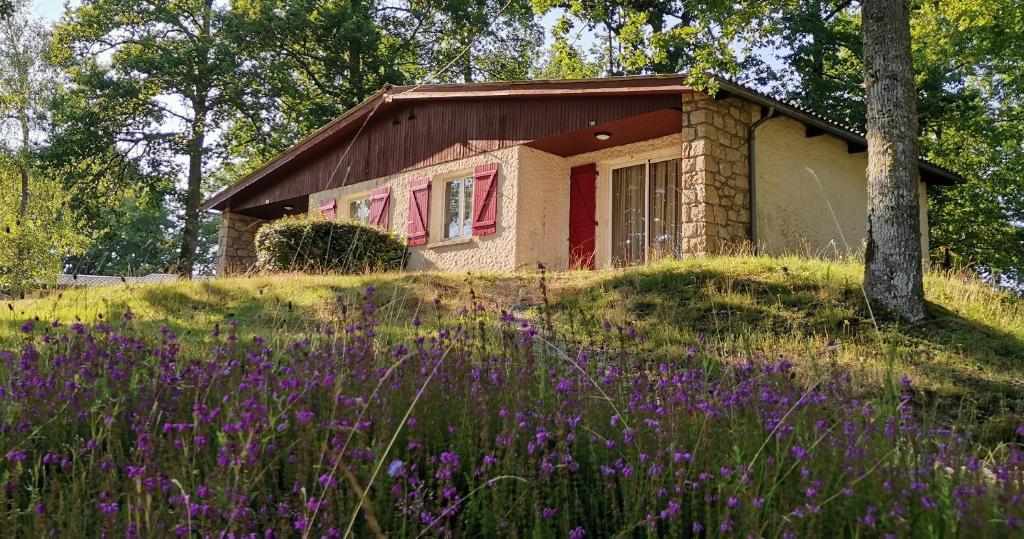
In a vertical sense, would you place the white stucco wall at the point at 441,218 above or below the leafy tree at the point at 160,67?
below

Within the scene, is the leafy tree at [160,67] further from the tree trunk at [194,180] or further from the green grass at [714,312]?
the green grass at [714,312]

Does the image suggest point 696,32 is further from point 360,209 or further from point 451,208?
point 360,209

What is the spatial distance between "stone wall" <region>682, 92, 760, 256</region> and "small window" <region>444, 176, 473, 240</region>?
4.53 m

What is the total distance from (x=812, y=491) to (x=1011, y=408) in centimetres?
445

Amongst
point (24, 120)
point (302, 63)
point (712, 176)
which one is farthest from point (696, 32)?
point (24, 120)

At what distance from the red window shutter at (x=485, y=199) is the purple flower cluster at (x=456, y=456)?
10.3 m

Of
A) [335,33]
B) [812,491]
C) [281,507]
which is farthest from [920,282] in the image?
[335,33]

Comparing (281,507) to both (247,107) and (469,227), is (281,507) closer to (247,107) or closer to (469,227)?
(469,227)

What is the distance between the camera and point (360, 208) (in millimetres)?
17781

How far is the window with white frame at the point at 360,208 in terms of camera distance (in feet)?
57.6

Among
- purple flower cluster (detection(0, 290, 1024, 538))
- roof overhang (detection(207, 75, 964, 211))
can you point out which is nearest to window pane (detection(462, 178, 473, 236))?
roof overhang (detection(207, 75, 964, 211))

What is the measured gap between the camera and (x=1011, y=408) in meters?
5.67

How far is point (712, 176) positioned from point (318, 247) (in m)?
6.96

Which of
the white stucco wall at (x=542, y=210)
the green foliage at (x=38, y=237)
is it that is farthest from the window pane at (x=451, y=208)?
the green foliage at (x=38, y=237)
